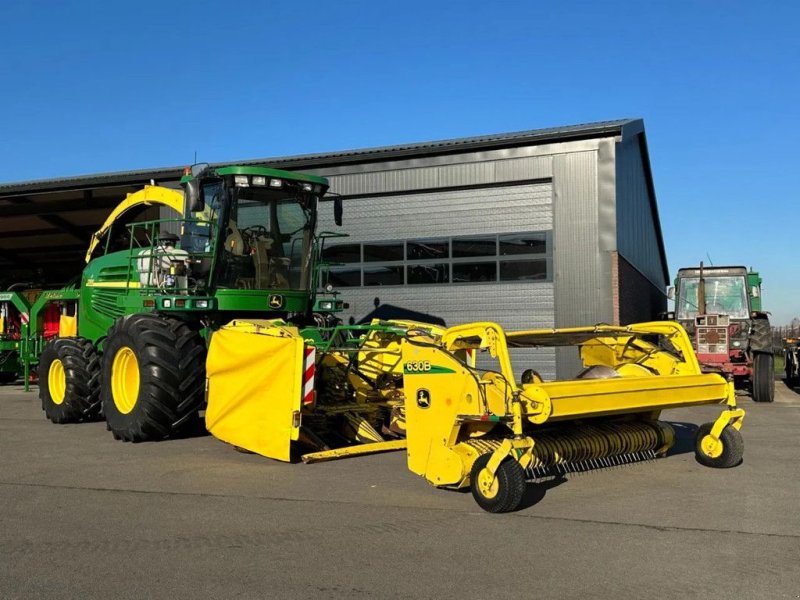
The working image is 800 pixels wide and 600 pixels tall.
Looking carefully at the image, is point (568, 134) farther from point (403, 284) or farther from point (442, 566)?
point (442, 566)

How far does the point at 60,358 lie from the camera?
1184 centimetres

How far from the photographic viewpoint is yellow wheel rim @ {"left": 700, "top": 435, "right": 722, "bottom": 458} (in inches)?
295

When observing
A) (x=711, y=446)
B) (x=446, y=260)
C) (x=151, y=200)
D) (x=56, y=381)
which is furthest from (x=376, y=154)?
(x=711, y=446)

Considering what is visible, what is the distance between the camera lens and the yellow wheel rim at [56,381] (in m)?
12.1

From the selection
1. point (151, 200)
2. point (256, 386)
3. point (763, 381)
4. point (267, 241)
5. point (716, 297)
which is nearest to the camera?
point (256, 386)

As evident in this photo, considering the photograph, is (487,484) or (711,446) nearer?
(487,484)

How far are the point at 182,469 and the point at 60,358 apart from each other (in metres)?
5.27

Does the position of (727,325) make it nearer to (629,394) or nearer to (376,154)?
(376,154)

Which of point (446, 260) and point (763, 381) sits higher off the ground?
point (446, 260)

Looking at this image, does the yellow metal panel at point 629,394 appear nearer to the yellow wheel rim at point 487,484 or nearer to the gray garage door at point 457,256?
the yellow wheel rim at point 487,484

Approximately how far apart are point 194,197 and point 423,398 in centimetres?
478

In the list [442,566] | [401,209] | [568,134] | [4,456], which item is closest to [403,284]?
[401,209]

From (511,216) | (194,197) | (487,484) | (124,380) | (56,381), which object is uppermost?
(511,216)

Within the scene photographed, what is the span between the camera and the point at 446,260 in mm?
16703
